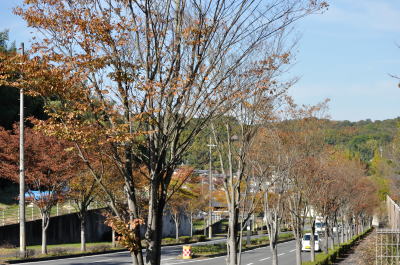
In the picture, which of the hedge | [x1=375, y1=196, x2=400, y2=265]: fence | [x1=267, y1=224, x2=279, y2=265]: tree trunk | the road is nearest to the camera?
[x1=375, y1=196, x2=400, y2=265]: fence

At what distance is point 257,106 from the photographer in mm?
14273

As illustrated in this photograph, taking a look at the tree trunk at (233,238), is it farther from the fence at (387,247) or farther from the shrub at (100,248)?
the shrub at (100,248)

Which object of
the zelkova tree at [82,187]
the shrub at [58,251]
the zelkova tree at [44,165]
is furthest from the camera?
the zelkova tree at [82,187]

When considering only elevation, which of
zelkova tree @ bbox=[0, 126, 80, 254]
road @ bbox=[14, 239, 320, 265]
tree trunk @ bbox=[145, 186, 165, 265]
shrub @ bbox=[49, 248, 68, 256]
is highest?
zelkova tree @ bbox=[0, 126, 80, 254]

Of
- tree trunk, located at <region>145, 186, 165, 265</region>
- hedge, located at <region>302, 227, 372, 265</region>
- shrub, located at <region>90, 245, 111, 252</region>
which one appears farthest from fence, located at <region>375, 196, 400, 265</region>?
shrub, located at <region>90, 245, 111, 252</region>

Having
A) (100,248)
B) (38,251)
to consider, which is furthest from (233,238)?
(100,248)

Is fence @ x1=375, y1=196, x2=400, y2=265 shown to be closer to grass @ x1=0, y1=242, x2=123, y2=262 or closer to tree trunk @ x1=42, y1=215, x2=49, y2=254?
grass @ x1=0, y1=242, x2=123, y2=262

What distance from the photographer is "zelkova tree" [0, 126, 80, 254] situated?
27062 millimetres

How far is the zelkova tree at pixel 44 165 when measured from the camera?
2706 centimetres

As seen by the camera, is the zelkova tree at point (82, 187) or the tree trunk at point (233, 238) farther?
the zelkova tree at point (82, 187)

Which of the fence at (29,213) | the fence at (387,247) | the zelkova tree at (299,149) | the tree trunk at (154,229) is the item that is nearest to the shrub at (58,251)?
the fence at (29,213)

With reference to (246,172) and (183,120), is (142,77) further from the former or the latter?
(246,172)

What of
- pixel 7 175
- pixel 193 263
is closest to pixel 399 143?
pixel 193 263

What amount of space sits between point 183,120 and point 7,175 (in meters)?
23.5
